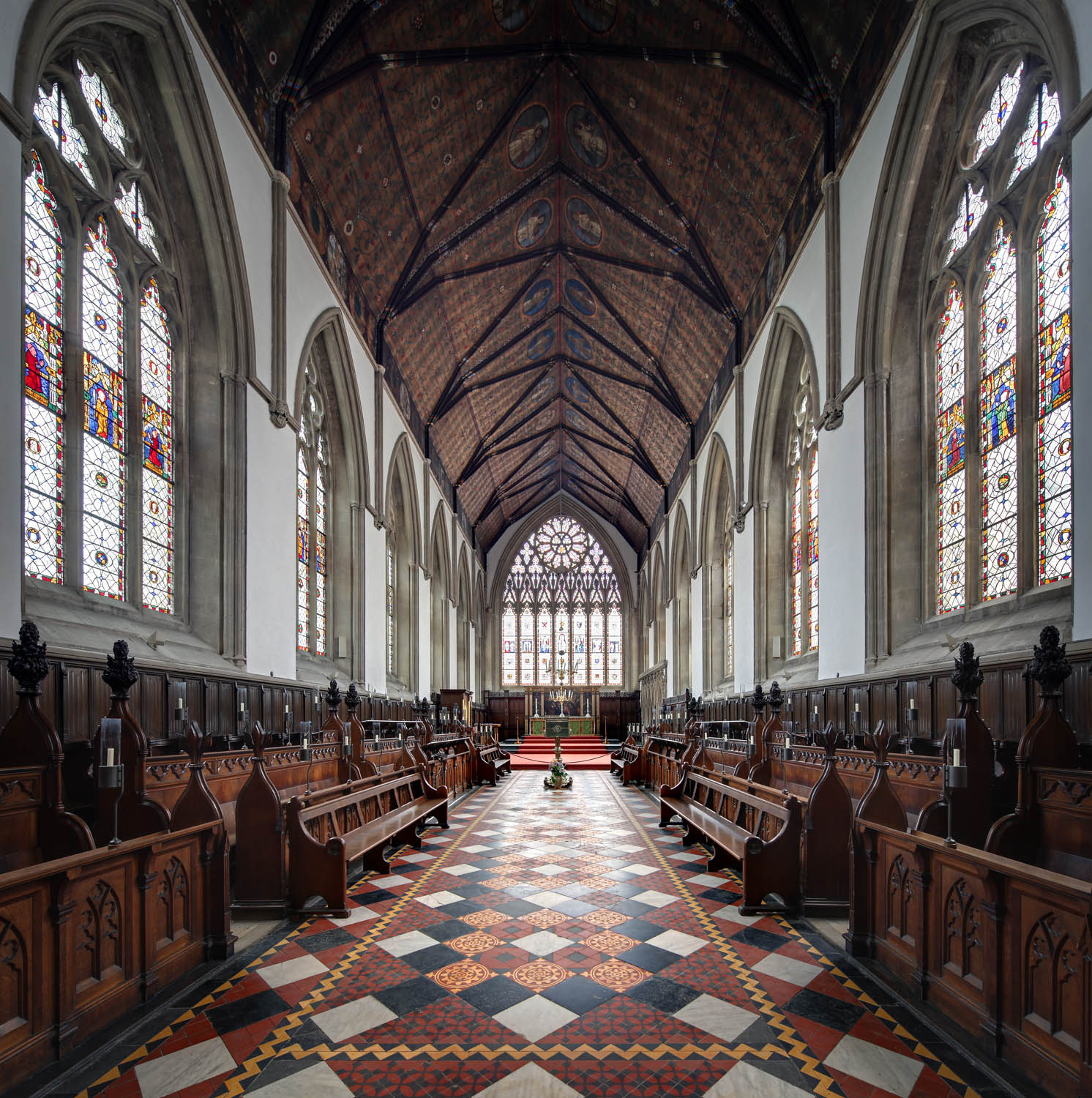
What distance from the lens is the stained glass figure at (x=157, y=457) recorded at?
26.1 ft

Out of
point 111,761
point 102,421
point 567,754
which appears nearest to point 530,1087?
point 111,761

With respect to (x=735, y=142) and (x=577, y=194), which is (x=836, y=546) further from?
(x=577, y=194)

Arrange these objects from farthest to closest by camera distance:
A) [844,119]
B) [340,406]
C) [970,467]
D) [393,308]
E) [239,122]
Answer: [393,308] < [340,406] < [844,119] < [239,122] < [970,467]

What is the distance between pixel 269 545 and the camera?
32.1 ft

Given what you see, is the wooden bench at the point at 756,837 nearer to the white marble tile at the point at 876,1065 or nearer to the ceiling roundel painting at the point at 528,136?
the white marble tile at the point at 876,1065

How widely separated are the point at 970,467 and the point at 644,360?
12517 millimetres

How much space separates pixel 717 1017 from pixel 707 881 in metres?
2.97

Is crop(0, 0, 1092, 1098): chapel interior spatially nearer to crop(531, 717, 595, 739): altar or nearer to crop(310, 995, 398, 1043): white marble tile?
crop(310, 995, 398, 1043): white marble tile

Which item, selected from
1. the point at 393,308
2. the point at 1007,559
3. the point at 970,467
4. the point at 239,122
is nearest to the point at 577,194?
the point at 393,308

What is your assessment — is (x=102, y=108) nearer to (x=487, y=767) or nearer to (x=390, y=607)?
(x=390, y=607)

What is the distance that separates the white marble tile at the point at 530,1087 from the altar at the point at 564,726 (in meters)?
27.5

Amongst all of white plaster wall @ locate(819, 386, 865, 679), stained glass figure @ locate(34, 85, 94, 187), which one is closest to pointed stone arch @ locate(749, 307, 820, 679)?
white plaster wall @ locate(819, 386, 865, 679)

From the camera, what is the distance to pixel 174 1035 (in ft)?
11.0

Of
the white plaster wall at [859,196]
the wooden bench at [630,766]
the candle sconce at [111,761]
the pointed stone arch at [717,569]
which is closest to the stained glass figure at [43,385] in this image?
the candle sconce at [111,761]
